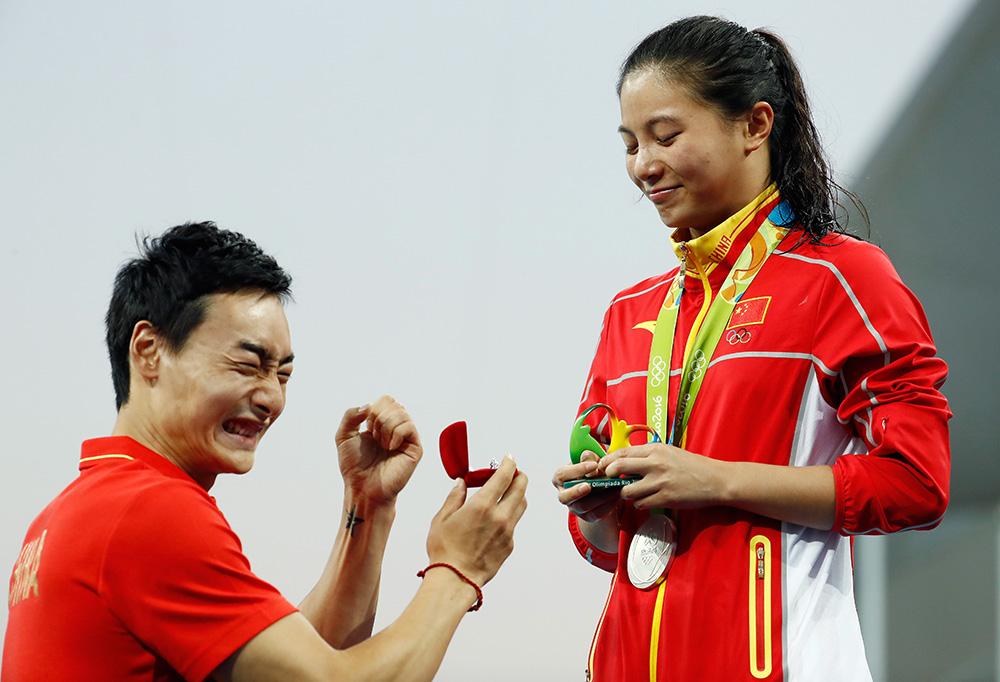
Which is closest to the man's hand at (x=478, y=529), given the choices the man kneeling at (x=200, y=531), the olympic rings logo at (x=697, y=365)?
the man kneeling at (x=200, y=531)

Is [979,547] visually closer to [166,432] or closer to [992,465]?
[992,465]

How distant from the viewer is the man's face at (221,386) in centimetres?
143

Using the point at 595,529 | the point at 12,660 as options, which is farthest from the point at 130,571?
the point at 595,529

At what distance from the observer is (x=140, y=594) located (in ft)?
4.02

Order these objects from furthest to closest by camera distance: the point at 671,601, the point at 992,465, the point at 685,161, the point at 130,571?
the point at 992,465 < the point at 685,161 < the point at 671,601 < the point at 130,571

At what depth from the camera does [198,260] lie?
1.46 m

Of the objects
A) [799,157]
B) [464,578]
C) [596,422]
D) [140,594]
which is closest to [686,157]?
[799,157]

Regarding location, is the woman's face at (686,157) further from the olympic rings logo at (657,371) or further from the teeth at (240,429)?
the teeth at (240,429)

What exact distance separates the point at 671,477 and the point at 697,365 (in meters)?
0.19

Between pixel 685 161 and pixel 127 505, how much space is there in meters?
0.80

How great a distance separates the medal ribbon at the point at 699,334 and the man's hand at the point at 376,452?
0.38m

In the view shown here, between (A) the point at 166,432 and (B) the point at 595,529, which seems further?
(B) the point at 595,529

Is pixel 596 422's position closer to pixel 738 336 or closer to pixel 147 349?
pixel 738 336

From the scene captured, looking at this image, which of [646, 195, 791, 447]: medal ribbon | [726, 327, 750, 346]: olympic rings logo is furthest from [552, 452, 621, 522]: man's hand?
[726, 327, 750, 346]: olympic rings logo
